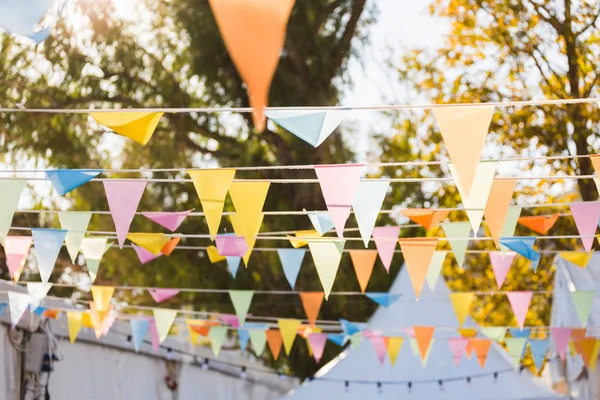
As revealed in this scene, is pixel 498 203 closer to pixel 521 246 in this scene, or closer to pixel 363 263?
pixel 521 246

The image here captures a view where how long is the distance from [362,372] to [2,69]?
4.76m

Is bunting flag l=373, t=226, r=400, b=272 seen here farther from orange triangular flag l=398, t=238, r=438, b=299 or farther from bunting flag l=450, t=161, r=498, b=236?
bunting flag l=450, t=161, r=498, b=236

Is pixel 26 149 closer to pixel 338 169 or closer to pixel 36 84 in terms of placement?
pixel 36 84

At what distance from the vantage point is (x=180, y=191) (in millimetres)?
10664

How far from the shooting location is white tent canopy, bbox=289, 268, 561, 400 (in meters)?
7.73

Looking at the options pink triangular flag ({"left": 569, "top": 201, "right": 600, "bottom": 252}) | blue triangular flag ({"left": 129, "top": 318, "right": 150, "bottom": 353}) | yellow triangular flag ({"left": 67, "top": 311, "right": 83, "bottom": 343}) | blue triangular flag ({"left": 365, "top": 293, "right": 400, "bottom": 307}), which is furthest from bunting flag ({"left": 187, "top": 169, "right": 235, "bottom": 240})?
blue triangular flag ({"left": 129, "top": 318, "right": 150, "bottom": 353})

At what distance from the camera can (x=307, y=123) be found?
3.40m

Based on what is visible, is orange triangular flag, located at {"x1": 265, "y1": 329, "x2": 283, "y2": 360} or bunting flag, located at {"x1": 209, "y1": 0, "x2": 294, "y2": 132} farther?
orange triangular flag, located at {"x1": 265, "y1": 329, "x2": 283, "y2": 360}

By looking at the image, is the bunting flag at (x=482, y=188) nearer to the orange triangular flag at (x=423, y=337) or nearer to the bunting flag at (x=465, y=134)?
the bunting flag at (x=465, y=134)

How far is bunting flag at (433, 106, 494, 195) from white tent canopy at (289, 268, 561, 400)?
4.44 meters

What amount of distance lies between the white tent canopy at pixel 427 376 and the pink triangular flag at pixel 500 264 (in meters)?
1.83

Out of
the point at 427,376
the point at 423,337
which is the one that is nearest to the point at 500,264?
the point at 423,337

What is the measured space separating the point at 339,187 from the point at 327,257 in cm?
110

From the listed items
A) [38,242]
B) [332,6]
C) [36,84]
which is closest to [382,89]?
[332,6]
